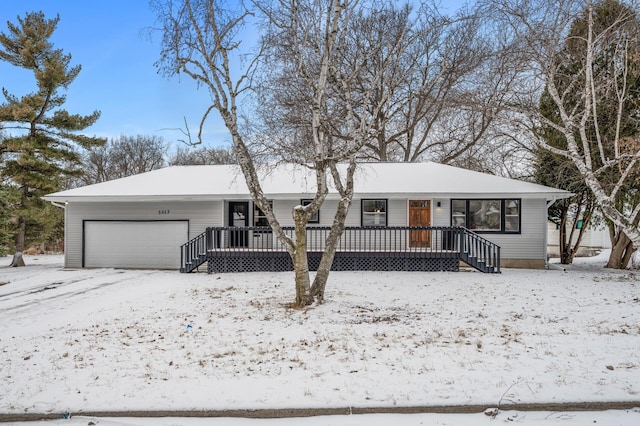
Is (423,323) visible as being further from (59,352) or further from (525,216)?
(525,216)

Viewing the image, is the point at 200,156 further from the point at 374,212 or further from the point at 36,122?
the point at 374,212

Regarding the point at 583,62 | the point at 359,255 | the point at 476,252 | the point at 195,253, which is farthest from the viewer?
the point at 195,253

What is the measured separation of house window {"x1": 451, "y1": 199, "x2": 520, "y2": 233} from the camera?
14.6 meters

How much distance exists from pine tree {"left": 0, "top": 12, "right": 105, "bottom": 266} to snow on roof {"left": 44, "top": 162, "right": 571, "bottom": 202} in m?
2.36

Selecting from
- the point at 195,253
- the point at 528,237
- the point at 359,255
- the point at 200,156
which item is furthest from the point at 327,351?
the point at 200,156

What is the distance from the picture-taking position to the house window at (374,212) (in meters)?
15.1

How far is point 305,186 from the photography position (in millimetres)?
15289

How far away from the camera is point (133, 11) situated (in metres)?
8.91

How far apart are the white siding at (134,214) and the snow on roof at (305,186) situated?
0.57m

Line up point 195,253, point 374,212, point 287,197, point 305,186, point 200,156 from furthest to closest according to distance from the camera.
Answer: point 200,156 → point 305,186 → point 374,212 → point 287,197 → point 195,253

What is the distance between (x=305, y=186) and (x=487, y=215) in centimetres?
657

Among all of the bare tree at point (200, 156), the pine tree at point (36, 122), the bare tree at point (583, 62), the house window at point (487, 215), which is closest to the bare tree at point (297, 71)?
the bare tree at point (583, 62)

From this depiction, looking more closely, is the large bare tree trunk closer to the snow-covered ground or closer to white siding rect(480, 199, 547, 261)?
the snow-covered ground

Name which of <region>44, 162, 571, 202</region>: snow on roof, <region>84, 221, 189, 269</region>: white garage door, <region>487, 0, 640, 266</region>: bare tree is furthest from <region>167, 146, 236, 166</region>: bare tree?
<region>487, 0, 640, 266</region>: bare tree
